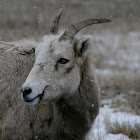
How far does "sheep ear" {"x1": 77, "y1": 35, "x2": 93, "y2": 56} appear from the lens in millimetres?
Answer: 4703

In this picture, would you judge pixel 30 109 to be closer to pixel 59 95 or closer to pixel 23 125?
pixel 23 125

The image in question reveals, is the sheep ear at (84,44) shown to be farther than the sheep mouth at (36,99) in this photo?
Yes

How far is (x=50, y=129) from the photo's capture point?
484 cm

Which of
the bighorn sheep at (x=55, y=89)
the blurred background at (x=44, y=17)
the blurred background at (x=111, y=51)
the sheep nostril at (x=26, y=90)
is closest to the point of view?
the sheep nostril at (x=26, y=90)

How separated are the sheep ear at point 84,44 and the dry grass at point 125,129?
2.43 meters

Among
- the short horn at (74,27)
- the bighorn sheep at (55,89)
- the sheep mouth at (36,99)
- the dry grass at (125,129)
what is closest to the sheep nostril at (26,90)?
the sheep mouth at (36,99)

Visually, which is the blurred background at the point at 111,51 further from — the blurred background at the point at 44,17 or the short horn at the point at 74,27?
the short horn at the point at 74,27

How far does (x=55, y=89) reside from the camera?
433 cm

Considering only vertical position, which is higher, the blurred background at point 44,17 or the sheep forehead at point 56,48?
the blurred background at point 44,17

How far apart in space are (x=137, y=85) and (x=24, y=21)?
1469 cm

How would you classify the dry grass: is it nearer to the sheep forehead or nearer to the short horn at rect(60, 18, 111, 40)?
the sheep forehead

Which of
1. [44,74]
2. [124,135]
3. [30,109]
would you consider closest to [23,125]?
[30,109]

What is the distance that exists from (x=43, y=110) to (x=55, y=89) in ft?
2.38

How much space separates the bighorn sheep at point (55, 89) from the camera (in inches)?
174
